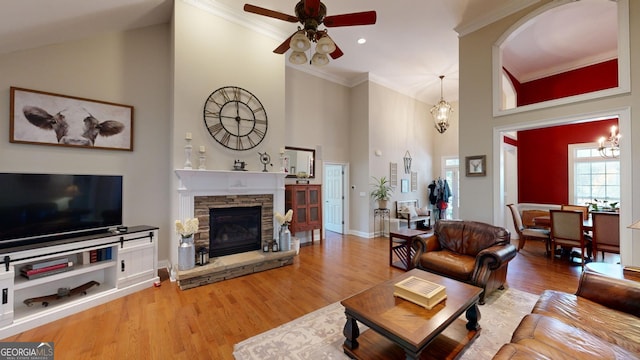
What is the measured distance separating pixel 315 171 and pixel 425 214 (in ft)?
11.7

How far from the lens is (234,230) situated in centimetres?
402

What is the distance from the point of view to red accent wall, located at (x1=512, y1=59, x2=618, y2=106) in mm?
5086

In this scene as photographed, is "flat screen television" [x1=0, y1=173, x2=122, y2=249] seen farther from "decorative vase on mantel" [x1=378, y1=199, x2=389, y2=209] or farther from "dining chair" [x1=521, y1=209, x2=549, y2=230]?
"dining chair" [x1=521, y1=209, x2=549, y2=230]

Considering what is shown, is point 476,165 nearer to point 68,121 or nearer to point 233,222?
point 233,222

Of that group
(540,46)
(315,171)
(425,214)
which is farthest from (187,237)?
(540,46)

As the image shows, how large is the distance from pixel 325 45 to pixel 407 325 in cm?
250

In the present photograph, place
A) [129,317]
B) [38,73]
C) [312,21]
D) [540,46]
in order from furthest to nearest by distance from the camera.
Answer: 1. [540,46]
2. [38,73]
3. [129,317]
4. [312,21]

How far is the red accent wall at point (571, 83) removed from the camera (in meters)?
5.09

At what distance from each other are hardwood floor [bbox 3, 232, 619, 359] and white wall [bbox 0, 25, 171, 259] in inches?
54.3

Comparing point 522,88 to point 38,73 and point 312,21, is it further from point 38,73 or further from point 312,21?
point 38,73

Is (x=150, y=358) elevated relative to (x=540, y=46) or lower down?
lower down

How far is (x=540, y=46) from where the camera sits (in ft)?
16.0

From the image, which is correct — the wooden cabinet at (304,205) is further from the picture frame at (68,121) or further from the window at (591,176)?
the window at (591,176)

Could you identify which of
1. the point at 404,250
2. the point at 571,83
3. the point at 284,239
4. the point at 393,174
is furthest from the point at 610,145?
the point at 284,239
